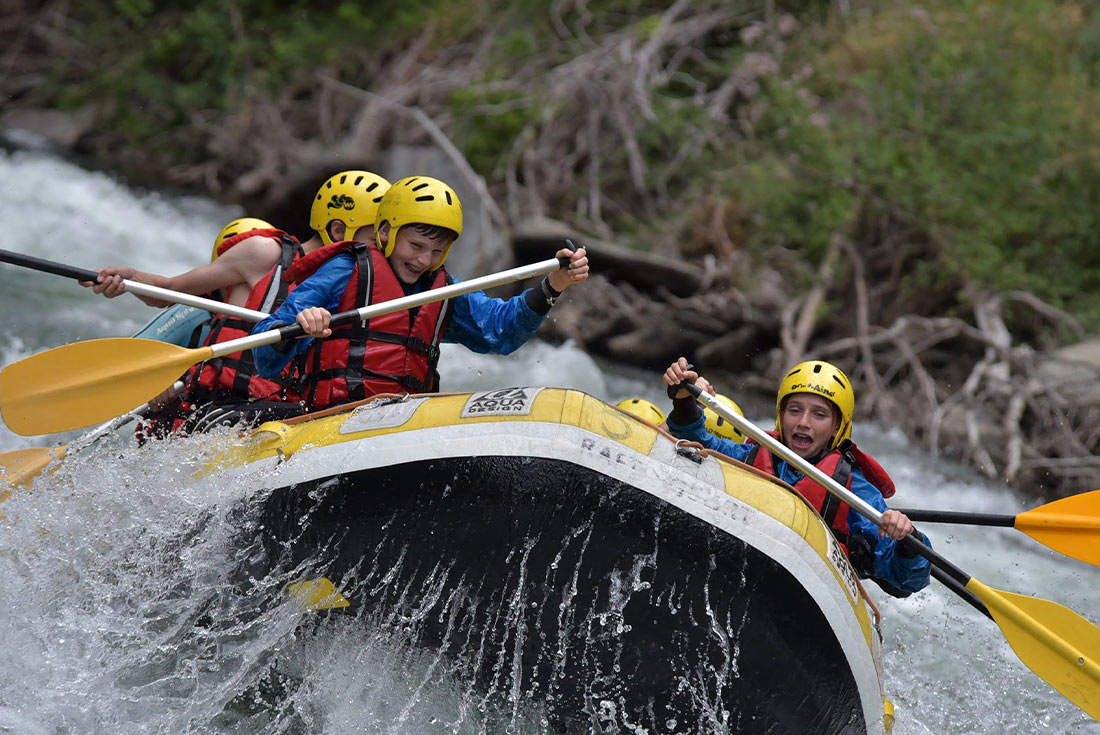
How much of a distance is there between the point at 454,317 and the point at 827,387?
53.1 inches

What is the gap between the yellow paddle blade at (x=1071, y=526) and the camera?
3768 mm

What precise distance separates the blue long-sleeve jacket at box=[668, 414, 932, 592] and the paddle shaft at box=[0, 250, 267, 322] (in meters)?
1.53

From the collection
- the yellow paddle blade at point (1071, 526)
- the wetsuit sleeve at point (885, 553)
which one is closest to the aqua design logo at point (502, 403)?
the wetsuit sleeve at point (885, 553)

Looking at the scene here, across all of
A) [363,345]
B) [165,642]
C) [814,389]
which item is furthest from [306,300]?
[814,389]

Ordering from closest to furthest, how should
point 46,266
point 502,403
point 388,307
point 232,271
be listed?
1. point 502,403
2. point 388,307
3. point 46,266
4. point 232,271

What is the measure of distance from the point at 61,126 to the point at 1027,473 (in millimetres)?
9744

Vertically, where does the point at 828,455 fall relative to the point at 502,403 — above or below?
above

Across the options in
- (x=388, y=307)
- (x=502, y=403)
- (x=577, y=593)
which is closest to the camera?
(x=577, y=593)

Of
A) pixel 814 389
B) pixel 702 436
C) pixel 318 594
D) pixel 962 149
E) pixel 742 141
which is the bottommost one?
pixel 318 594

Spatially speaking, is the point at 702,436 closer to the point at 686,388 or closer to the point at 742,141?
the point at 686,388

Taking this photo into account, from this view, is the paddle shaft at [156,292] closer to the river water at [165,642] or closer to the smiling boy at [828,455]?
the river water at [165,642]

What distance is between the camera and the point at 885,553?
3.79 meters

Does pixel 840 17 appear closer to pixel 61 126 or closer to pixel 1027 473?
pixel 1027 473

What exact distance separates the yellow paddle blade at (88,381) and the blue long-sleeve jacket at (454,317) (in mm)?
275
